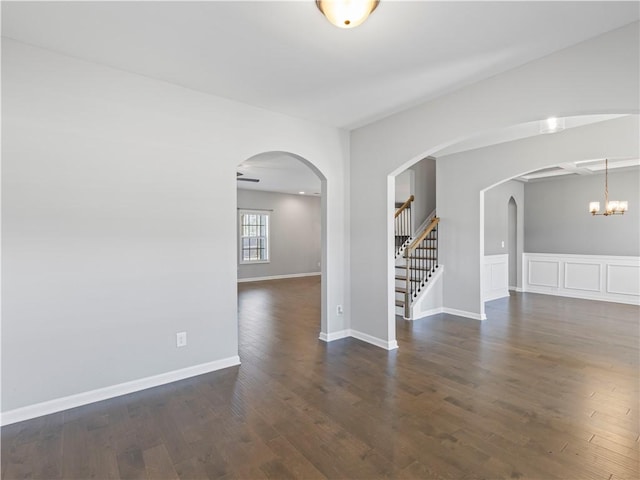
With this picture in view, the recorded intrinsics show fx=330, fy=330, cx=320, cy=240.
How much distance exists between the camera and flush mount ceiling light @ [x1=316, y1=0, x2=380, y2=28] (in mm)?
1896

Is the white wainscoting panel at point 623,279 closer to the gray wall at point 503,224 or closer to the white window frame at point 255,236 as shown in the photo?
the gray wall at point 503,224

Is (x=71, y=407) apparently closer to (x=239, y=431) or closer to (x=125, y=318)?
(x=125, y=318)

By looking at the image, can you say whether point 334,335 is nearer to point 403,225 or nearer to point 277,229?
point 403,225

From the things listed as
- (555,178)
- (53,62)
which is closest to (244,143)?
(53,62)

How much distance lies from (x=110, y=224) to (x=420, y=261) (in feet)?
17.4

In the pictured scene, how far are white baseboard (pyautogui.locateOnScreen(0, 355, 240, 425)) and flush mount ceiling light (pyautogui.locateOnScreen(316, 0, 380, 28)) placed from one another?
126 inches

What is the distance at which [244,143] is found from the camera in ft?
11.9

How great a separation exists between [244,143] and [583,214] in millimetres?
7713

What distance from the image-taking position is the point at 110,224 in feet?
9.36

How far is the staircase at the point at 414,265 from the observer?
558cm

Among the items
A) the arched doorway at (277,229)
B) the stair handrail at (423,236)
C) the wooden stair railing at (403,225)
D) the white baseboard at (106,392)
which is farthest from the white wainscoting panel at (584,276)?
the white baseboard at (106,392)

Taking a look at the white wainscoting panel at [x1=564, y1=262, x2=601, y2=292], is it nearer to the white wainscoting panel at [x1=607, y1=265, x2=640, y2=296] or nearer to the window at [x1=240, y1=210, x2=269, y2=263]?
the white wainscoting panel at [x1=607, y1=265, x2=640, y2=296]

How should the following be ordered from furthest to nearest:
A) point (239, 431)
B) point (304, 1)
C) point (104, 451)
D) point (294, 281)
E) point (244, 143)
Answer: point (294, 281), point (244, 143), point (239, 431), point (104, 451), point (304, 1)

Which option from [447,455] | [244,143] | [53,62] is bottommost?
[447,455]
